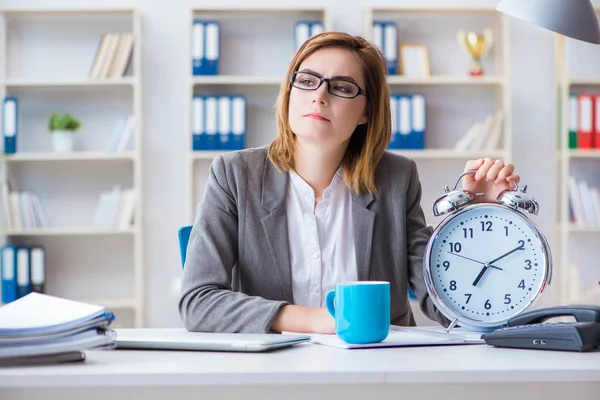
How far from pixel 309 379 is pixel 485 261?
587 millimetres

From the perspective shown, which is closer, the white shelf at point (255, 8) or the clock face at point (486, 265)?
the clock face at point (486, 265)

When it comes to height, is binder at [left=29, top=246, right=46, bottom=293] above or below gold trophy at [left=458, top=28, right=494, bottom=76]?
below

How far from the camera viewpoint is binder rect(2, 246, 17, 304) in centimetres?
430

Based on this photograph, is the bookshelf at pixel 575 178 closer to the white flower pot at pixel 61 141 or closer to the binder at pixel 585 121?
the binder at pixel 585 121

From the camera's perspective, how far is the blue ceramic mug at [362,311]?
128 cm

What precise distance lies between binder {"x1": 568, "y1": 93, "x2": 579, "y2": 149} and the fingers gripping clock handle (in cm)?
331

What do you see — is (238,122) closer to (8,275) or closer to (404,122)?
(404,122)

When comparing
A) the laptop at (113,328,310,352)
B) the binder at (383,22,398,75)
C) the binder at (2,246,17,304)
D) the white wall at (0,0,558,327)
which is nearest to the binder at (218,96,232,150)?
the white wall at (0,0,558,327)

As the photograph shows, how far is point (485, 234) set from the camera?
1501 mm

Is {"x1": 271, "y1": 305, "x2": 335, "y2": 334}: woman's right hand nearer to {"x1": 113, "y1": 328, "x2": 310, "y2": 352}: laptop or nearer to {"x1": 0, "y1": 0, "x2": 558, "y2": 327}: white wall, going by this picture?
{"x1": 113, "y1": 328, "x2": 310, "y2": 352}: laptop

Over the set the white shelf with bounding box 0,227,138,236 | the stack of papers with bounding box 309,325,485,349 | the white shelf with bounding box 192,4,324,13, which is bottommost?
the stack of papers with bounding box 309,325,485,349

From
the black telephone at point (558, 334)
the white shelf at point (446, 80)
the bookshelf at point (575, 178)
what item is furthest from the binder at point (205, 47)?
the black telephone at point (558, 334)

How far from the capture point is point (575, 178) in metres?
4.69

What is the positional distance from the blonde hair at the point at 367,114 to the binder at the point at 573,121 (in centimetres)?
276
